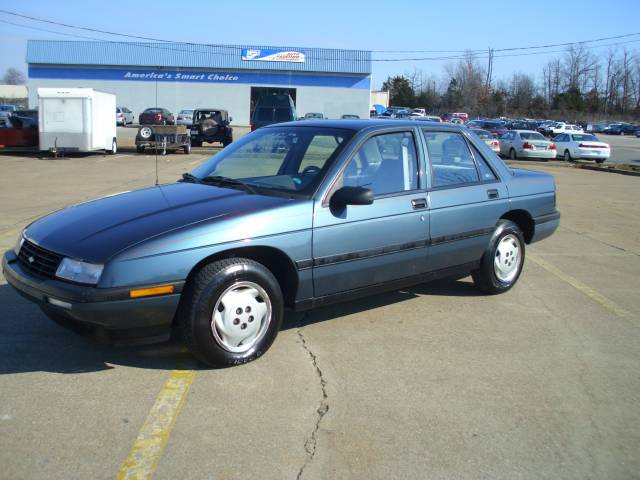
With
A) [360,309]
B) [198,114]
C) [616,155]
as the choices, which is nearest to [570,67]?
[616,155]

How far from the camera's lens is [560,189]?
16.3 m

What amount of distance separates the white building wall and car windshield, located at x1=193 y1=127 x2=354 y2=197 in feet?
171

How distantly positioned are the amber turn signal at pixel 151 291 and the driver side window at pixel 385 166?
1528 millimetres


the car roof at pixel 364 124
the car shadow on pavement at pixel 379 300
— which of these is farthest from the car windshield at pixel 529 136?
the car roof at pixel 364 124

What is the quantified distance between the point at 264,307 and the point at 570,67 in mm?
114034

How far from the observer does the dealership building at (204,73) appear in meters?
56.2

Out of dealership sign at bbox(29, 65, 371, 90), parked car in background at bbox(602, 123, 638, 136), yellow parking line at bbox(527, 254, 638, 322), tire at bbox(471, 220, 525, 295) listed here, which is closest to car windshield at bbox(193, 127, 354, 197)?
tire at bbox(471, 220, 525, 295)

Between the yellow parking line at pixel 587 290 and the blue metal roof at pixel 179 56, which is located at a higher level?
the blue metal roof at pixel 179 56

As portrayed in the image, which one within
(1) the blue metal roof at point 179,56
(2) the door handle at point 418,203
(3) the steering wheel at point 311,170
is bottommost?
(2) the door handle at point 418,203

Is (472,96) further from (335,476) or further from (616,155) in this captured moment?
(335,476)

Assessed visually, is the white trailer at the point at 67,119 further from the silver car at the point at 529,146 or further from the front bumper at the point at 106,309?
the front bumper at the point at 106,309

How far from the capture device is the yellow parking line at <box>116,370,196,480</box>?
9.71 ft

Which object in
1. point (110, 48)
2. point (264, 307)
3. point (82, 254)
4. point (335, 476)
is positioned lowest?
point (335, 476)

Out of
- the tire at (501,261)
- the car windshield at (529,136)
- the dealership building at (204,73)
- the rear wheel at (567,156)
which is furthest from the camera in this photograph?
the dealership building at (204,73)
